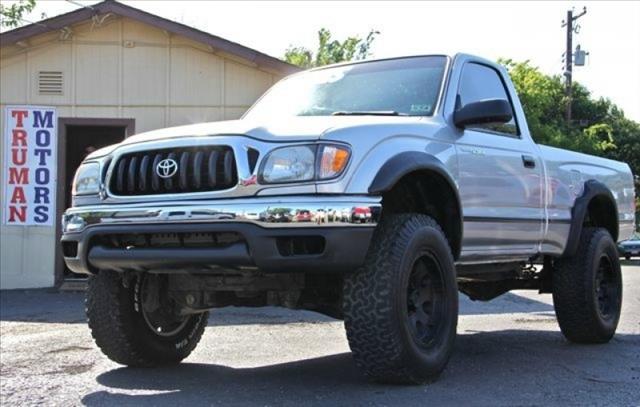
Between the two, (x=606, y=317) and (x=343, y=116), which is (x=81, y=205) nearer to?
(x=343, y=116)

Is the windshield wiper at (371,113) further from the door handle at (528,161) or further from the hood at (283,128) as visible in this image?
the door handle at (528,161)

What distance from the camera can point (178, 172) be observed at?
4.51 meters

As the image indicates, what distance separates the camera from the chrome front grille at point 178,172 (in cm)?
439

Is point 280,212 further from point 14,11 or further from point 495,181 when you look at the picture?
point 14,11

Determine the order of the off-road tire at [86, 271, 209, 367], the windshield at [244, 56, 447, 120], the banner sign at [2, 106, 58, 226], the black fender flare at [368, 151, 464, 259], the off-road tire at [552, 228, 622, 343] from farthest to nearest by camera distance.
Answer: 1. the banner sign at [2, 106, 58, 226]
2. the off-road tire at [552, 228, 622, 343]
3. the windshield at [244, 56, 447, 120]
4. the off-road tire at [86, 271, 209, 367]
5. the black fender flare at [368, 151, 464, 259]

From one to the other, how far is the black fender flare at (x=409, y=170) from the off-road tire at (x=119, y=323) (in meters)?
2.02

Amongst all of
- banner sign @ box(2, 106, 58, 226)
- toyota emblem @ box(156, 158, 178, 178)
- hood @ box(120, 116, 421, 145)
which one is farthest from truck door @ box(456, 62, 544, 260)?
banner sign @ box(2, 106, 58, 226)

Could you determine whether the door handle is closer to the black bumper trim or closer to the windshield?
the windshield

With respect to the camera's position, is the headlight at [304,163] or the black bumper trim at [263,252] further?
the headlight at [304,163]

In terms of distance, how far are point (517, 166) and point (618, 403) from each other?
2.08 metres

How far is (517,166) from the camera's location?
19.6ft

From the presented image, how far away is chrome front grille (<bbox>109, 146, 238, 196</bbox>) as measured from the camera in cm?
439

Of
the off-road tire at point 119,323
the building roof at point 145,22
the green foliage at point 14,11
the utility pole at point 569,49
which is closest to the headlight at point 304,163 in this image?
the off-road tire at point 119,323

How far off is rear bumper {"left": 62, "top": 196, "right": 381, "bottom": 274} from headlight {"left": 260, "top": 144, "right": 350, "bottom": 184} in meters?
0.14
